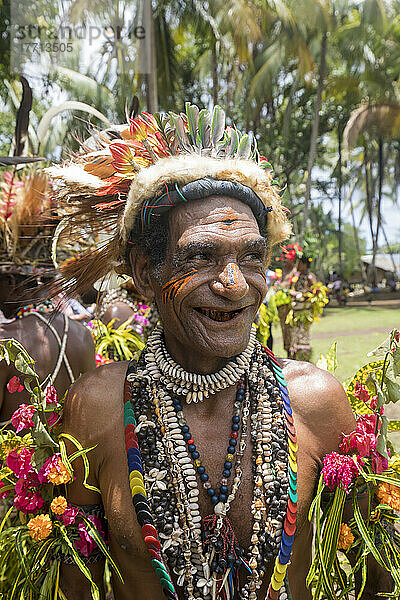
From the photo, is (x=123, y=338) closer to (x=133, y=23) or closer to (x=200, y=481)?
(x=200, y=481)

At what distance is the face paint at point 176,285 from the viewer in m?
1.60

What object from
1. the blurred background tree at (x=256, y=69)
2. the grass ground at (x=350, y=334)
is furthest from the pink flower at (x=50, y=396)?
the blurred background tree at (x=256, y=69)

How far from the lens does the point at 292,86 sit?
2217 cm

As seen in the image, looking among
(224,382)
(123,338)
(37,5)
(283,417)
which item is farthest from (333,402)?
(37,5)

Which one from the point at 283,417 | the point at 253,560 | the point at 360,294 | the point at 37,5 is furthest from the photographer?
the point at 360,294

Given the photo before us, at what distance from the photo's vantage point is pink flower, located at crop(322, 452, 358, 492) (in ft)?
5.12

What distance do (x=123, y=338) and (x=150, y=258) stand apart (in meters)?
3.45

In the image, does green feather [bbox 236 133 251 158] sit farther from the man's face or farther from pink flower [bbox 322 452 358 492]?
pink flower [bbox 322 452 358 492]

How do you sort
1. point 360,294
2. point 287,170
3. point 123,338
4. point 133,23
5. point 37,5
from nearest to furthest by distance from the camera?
point 123,338
point 37,5
point 133,23
point 287,170
point 360,294

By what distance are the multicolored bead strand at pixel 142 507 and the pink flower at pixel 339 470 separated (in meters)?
0.55

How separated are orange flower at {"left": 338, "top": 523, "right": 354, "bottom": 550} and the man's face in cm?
66

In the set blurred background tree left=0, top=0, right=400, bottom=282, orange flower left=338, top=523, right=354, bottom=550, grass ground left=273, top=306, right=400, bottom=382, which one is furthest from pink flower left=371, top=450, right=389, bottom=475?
blurred background tree left=0, top=0, right=400, bottom=282

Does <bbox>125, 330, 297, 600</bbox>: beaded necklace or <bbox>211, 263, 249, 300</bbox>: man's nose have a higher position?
<bbox>211, 263, 249, 300</bbox>: man's nose

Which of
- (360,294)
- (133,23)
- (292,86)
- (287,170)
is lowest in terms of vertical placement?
(360,294)
